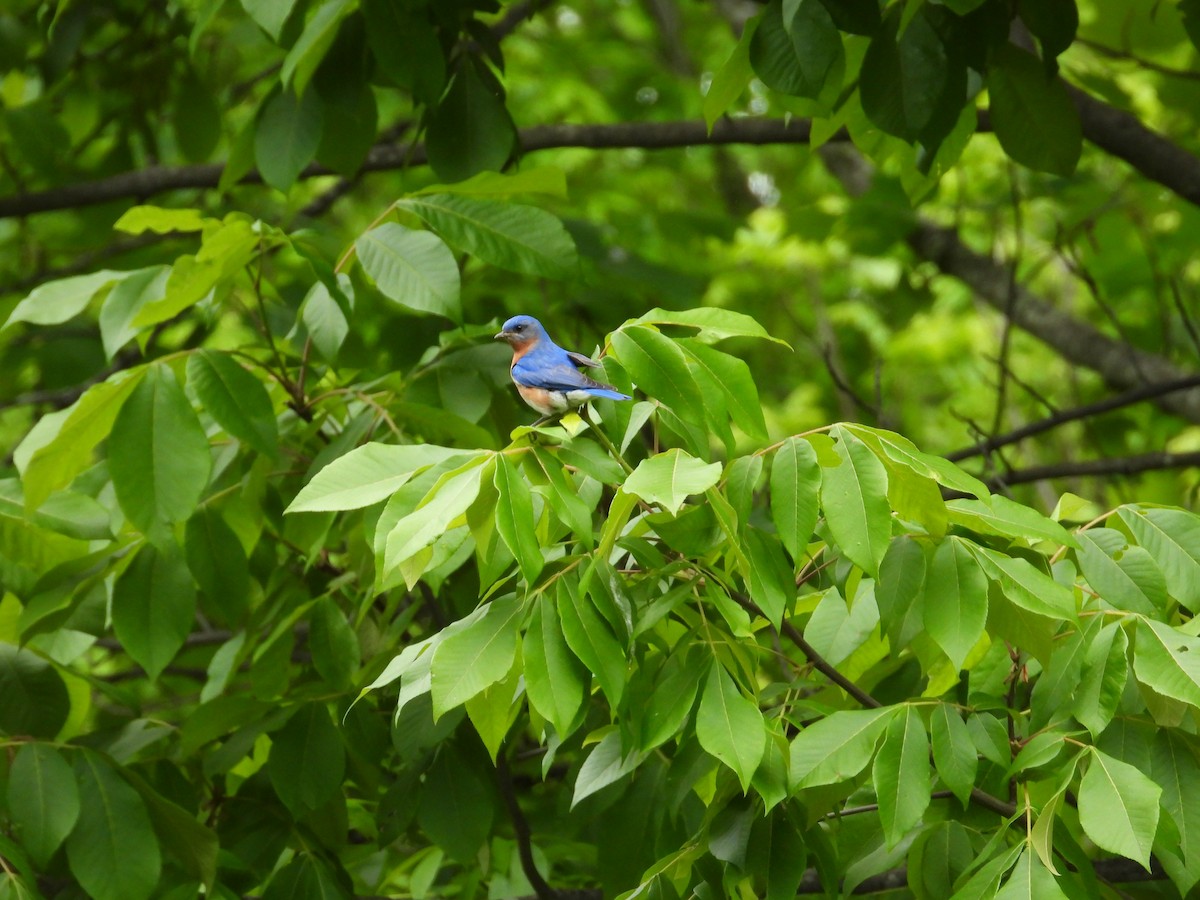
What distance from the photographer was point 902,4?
265cm

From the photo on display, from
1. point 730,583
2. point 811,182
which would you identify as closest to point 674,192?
A: point 811,182

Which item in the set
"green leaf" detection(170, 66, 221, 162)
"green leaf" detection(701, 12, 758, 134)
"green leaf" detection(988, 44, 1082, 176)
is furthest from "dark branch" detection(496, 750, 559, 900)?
"green leaf" detection(170, 66, 221, 162)

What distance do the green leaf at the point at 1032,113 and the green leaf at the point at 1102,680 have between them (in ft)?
4.78

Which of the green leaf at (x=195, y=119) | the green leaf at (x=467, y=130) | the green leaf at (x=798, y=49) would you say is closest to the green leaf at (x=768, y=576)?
the green leaf at (x=798, y=49)

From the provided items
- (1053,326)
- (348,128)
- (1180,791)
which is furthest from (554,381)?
(1053,326)

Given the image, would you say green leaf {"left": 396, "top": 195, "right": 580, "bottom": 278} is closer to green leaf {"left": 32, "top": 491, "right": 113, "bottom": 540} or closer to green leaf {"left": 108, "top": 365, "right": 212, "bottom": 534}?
green leaf {"left": 108, "top": 365, "right": 212, "bottom": 534}

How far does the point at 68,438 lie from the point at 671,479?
53.3 inches

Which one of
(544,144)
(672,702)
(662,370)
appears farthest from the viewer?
(544,144)

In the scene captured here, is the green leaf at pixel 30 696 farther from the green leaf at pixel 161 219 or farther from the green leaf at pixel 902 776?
the green leaf at pixel 902 776

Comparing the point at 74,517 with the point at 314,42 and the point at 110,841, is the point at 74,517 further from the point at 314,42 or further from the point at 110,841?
the point at 314,42

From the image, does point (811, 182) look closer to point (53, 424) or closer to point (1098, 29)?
point (1098, 29)

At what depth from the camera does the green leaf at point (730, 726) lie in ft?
5.65

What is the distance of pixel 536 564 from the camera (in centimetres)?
167

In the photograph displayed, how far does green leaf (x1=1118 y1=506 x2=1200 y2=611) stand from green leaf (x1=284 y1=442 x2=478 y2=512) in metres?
1.15
